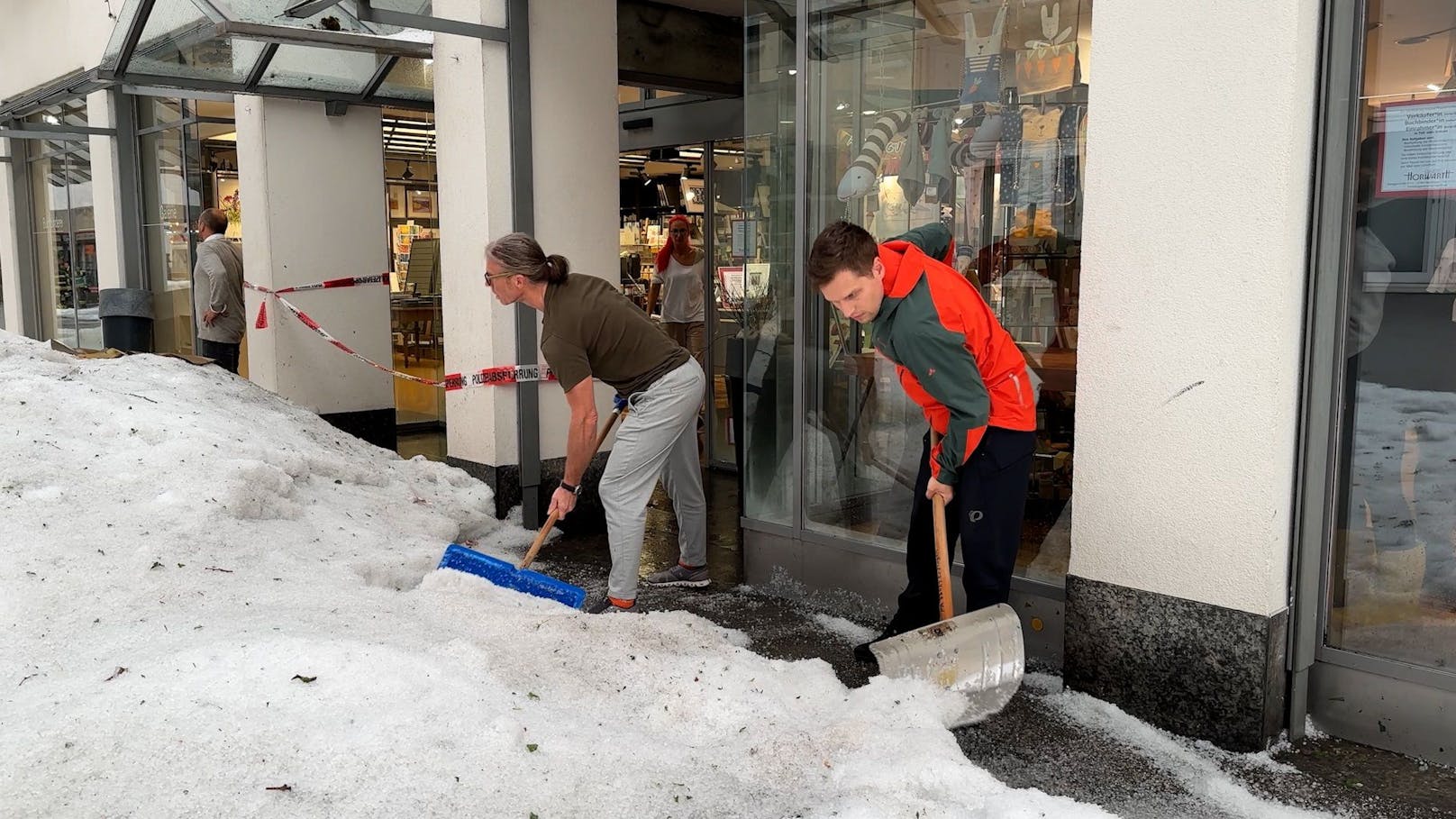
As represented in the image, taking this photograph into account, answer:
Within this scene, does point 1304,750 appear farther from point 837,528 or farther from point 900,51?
point 900,51

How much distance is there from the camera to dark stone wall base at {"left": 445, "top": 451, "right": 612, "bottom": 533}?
6953mm

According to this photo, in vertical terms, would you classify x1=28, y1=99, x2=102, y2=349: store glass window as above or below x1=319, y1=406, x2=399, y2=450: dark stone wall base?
above

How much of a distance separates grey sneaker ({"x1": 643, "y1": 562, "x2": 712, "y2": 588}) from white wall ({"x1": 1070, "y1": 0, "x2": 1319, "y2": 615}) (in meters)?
2.37

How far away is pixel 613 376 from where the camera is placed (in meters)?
5.30

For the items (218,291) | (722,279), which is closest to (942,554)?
(722,279)

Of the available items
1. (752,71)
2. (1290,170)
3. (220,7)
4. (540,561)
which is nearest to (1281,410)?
(1290,170)

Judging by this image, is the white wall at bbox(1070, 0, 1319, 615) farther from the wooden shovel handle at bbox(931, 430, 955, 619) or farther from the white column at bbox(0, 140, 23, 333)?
the white column at bbox(0, 140, 23, 333)

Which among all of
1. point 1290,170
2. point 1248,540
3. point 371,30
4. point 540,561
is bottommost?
point 540,561

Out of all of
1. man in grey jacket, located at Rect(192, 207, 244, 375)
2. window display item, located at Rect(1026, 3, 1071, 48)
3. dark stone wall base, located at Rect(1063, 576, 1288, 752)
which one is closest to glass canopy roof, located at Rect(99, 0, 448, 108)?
man in grey jacket, located at Rect(192, 207, 244, 375)

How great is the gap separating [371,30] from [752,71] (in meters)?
2.66

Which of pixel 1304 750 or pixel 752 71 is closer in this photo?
pixel 1304 750

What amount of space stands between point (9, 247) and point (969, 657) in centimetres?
1624

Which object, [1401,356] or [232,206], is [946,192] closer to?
[1401,356]

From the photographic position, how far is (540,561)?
639cm
